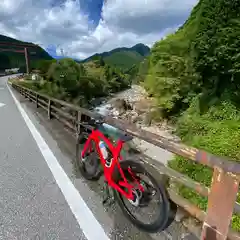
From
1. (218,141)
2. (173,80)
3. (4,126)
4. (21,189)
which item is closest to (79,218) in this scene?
(21,189)

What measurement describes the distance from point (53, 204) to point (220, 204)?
205cm

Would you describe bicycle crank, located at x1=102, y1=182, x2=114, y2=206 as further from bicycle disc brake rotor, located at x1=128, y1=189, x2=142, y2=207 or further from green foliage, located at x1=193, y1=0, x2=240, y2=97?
green foliage, located at x1=193, y1=0, x2=240, y2=97

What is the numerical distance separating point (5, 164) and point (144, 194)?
304 cm

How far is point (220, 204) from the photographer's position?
6.12 ft

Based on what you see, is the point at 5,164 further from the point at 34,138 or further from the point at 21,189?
the point at 34,138

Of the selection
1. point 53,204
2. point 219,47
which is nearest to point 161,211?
point 53,204

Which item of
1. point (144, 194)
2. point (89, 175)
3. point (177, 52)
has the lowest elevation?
point (89, 175)

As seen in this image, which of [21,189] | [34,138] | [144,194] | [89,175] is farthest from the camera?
[34,138]

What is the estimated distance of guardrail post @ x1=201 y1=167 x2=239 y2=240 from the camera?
176 centimetres

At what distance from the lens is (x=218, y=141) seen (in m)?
6.79

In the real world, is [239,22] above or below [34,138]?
above

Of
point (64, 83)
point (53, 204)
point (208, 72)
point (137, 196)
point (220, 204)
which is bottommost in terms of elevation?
point (64, 83)

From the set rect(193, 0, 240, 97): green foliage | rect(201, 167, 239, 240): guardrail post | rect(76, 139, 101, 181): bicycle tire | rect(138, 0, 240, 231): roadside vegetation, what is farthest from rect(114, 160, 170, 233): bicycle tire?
rect(193, 0, 240, 97): green foliage

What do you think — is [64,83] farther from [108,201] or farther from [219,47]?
[108,201]
